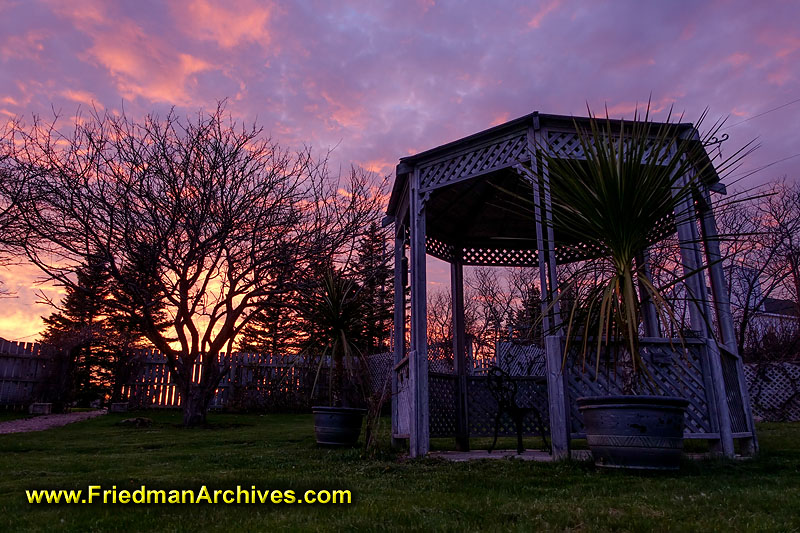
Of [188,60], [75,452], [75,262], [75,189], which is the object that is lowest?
[75,452]

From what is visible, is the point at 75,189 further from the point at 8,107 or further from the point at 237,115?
the point at 237,115

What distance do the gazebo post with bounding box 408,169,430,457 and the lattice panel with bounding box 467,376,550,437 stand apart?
65.7 inches

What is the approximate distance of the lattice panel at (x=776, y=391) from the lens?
408 inches

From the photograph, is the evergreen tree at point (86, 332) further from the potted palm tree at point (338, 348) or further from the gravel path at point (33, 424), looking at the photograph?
the potted palm tree at point (338, 348)

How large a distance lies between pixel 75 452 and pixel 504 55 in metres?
7.69

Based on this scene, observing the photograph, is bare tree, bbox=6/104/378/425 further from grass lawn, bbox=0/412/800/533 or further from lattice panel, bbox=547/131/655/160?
lattice panel, bbox=547/131/655/160

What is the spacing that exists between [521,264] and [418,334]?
2931 millimetres

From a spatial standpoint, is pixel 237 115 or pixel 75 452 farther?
pixel 237 115

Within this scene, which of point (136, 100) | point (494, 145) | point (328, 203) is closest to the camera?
point (494, 145)

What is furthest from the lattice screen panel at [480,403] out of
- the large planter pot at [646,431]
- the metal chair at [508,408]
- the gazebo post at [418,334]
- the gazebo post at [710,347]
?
the large planter pot at [646,431]

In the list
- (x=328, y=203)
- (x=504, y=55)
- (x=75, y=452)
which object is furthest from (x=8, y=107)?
(x=504, y=55)

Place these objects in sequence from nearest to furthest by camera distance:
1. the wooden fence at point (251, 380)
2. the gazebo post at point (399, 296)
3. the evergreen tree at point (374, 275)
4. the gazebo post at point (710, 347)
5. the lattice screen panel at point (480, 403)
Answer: the gazebo post at point (710, 347), the lattice screen panel at point (480, 403), the gazebo post at point (399, 296), the evergreen tree at point (374, 275), the wooden fence at point (251, 380)

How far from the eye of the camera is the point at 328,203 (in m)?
10.2

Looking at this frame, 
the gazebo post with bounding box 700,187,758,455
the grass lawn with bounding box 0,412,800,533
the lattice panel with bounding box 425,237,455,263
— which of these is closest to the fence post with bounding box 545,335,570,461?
the grass lawn with bounding box 0,412,800,533
